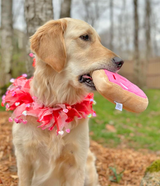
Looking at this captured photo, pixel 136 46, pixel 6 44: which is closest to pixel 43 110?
pixel 6 44

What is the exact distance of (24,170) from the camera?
2.27 m

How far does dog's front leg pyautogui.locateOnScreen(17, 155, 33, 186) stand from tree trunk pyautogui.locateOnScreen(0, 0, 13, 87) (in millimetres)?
4745

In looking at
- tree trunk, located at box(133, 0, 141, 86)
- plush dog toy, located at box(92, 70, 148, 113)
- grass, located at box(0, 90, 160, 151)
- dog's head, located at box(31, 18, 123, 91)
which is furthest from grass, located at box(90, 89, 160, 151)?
tree trunk, located at box(133, 0, 141, 86)

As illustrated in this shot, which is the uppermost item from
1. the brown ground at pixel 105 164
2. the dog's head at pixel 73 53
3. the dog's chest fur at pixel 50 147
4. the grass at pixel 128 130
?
the dog's head at pixel 73 53

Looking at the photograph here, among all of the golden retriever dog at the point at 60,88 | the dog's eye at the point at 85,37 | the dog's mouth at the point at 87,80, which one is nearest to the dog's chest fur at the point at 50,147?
the golden retriever dog at the point at 60,88

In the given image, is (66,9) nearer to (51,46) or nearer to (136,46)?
(51,46)

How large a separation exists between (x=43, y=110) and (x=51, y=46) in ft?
2.13

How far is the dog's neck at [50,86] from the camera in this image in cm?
223

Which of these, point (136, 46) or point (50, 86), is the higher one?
point (50, 86)

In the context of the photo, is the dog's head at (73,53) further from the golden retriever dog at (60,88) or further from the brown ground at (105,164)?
the brown ground at (105,164)

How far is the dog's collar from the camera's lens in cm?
219

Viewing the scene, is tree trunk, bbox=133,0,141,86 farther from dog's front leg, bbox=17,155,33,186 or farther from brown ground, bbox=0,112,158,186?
dog's front leg, bbox=17,155,33,186

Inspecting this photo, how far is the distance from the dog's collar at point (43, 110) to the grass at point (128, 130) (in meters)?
3.00

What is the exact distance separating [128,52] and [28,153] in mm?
40678
